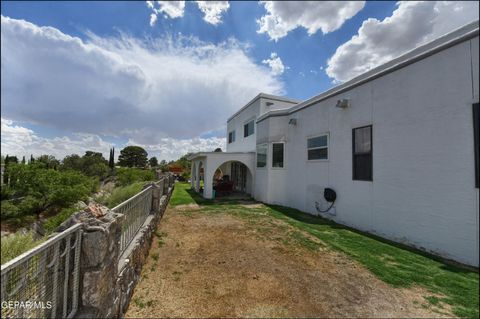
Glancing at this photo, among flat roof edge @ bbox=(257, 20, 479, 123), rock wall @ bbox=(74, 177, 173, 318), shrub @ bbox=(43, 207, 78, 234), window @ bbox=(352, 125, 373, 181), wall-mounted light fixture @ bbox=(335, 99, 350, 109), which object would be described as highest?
flat roof edge @ bbox=(257, 20, 479, 123)

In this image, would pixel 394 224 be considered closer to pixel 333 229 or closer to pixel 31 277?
pixel 333 229

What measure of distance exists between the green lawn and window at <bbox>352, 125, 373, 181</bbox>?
5.58ft

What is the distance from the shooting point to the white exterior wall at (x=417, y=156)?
13.4ft

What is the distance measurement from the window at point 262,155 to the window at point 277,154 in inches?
20.8

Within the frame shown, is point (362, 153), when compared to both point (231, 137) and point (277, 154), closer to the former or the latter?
point (277, 154)

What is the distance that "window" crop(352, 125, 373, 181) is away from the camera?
6.28m

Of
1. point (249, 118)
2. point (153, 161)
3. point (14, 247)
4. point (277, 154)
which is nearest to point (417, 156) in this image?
point (277, 154)

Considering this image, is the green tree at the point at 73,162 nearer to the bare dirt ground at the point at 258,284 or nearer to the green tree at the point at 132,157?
the green tree at the point at 132,157

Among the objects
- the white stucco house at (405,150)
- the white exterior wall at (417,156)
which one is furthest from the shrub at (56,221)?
the white exterior wall at (417,156)

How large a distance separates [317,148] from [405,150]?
3334 millimetres

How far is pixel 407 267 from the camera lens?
394cm

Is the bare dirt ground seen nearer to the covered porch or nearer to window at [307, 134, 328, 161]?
window at [307, 134, 328, 161]

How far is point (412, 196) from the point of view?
505 centimetres

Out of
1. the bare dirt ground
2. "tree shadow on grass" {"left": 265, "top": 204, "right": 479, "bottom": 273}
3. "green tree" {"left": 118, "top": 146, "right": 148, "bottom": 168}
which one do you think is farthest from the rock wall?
"green tree" {"left": 118, "top": 146, "right": 148, "bottom": 168}
